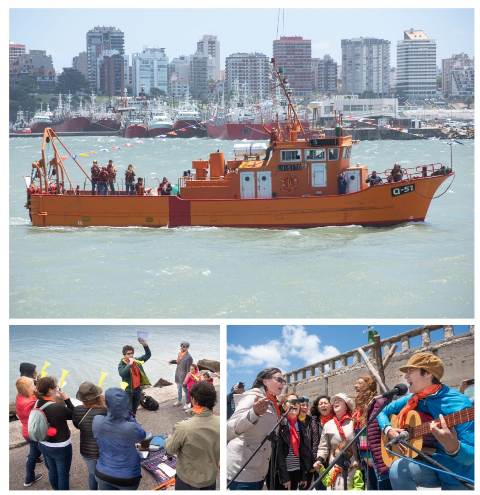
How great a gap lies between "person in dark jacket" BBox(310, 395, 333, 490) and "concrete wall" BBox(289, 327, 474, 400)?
1.03 ft

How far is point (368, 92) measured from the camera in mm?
21219

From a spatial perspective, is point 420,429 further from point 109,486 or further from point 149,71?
point 149,71

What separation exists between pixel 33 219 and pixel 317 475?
35.0 feet

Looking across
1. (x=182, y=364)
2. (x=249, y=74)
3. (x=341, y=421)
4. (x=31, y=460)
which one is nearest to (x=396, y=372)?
(x=341, y=421)

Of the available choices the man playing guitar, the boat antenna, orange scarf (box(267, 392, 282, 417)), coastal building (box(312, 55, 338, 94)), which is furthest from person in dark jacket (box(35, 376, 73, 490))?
coastal building (box(312, 55, 338, 94))

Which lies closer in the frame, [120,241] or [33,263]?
[33,263]

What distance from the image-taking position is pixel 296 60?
675 inches

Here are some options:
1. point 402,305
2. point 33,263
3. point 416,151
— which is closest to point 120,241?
point 33,263

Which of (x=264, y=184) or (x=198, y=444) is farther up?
(x=264, y=184)

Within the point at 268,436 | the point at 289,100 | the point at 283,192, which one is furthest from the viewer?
the point at 283,192

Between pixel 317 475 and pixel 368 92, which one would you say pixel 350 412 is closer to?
pixel 317 475

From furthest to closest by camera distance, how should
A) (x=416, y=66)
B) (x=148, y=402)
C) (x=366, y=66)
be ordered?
(x=366, y=66) → (x=416, y=66) → (x=148, y=402)

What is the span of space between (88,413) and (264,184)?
8.93 meters
